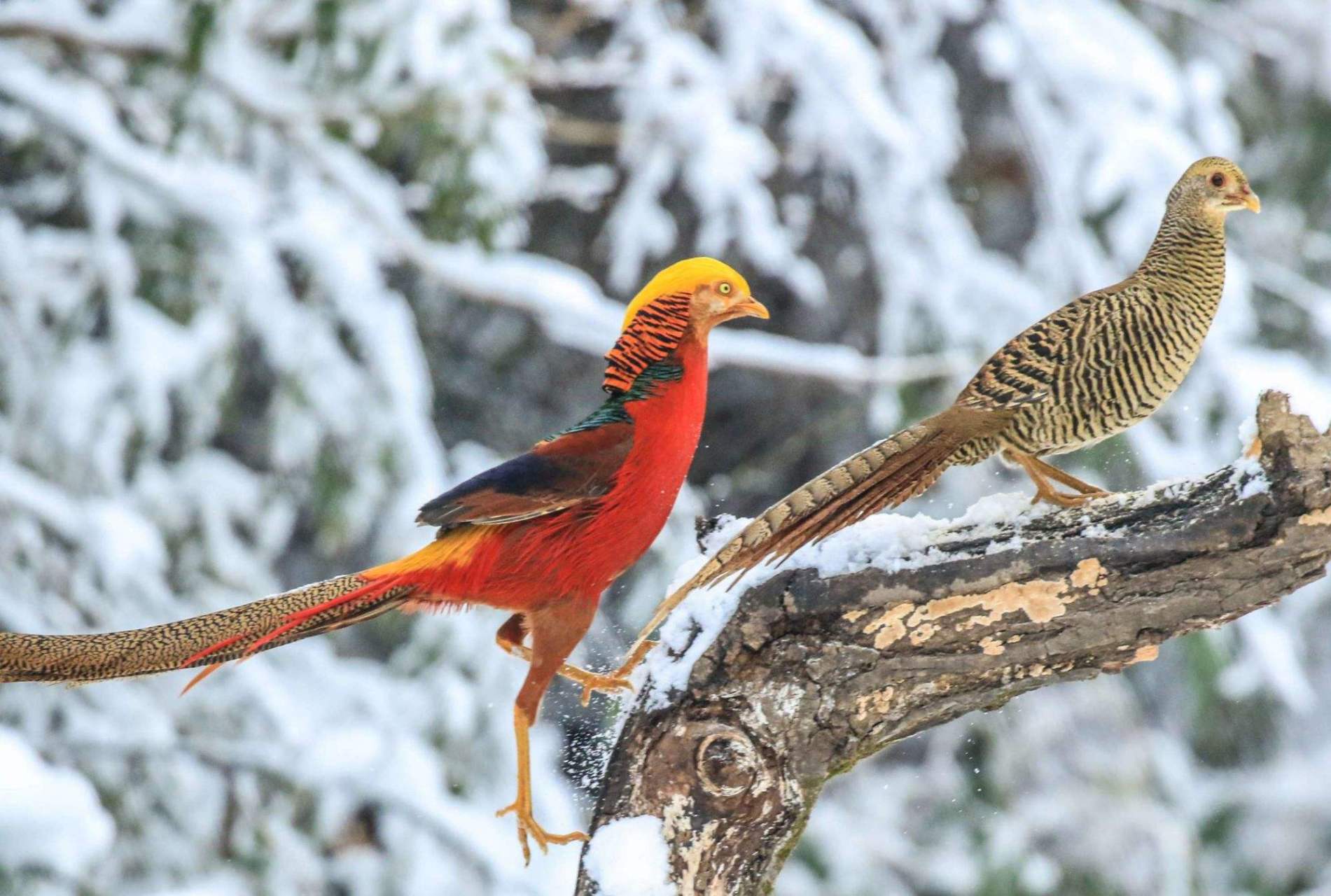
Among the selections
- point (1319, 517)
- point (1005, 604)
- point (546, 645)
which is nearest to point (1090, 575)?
point (1005, 604)

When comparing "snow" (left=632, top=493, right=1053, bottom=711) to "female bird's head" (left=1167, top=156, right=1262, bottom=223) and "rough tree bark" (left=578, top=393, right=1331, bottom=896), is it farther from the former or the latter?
"female bird's head" (left=1167, top=156, right=1262, bottom=223)

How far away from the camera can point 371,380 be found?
5.90 metres

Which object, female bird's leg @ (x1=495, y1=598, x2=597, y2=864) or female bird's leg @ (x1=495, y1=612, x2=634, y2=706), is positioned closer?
female bird's leg @ (x1=495, y1=598, x2=597, y2=864)

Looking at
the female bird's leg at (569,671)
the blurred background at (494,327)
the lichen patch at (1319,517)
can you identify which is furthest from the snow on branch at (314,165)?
the lichen patch at (1319,517)

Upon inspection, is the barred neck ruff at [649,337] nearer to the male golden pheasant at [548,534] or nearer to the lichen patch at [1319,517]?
the male golden pheasant at [548,534]

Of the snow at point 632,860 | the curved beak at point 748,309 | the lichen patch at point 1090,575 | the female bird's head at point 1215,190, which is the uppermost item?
the female bird's head at point 1215,190

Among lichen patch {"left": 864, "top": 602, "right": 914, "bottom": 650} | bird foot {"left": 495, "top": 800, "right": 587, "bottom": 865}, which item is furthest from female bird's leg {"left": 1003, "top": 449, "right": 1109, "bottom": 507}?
bird foot {"left": 495, "top": 800, "right": 587, "bottom": 865}

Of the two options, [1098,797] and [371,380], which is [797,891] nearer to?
[1098,797]

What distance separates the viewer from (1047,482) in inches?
109

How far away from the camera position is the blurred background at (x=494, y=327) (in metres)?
5.79

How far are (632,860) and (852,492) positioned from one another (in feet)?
2.41

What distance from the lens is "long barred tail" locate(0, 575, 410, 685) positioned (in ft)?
8.24

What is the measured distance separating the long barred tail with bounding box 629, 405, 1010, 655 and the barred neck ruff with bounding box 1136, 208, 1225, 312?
1.08 ft

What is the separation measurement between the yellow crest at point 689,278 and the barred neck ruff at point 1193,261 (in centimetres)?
67
